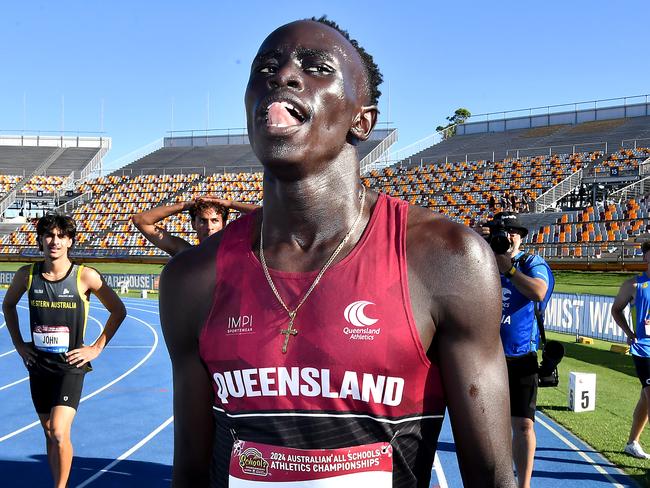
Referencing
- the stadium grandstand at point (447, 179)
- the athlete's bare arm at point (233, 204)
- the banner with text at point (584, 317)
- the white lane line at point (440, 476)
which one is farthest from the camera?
the stadium grandstand at point (447, 179)

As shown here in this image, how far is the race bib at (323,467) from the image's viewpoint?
1301 millimetres

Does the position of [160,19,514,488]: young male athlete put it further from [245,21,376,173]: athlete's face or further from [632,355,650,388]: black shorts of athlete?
[632,355,650,388]: black shorts of athlete

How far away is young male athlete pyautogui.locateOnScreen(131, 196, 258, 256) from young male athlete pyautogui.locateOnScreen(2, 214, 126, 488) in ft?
2.11

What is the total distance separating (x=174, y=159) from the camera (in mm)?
54250

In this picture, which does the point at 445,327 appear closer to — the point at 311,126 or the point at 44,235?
the point at 311,126

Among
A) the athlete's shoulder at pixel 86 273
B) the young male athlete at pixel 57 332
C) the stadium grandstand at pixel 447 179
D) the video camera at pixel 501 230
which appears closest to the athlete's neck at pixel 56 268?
the young male athlete at pixel 57 332

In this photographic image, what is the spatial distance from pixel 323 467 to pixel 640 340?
5782 mm

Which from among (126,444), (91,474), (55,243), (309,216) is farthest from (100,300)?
(309,216)

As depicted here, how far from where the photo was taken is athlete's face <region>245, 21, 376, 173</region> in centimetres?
128

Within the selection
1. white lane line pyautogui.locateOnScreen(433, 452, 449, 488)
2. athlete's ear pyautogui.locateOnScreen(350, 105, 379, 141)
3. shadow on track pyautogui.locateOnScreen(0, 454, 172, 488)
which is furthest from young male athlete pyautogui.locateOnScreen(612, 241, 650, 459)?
athlete's ear pyautogui.locateOnScreen(350, 105, 379, 141)

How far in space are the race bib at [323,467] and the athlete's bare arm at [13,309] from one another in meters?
4.55

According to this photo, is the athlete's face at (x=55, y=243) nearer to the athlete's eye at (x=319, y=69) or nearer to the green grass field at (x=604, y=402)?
the athlete's eye at (x=319, y=69)

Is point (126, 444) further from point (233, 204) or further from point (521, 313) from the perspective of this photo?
point (521, 313)

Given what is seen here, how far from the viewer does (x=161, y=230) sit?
6312 millimetres
